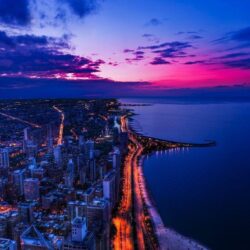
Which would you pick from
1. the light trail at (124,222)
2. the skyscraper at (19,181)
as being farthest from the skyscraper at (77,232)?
the skyscraper at (19,181)

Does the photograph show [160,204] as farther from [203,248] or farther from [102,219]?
[102,219]

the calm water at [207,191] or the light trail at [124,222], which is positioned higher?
the light trail at [124,222]

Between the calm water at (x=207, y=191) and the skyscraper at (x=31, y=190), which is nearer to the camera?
the calm water at (x=207, y=191)

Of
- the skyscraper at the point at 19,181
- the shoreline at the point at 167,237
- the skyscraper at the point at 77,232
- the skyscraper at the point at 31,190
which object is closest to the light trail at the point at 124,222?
the shoreline at the point at 167,237

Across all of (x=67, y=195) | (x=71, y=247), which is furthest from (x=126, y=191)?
(x=71, y=247)

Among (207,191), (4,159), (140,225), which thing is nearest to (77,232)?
(140,225)

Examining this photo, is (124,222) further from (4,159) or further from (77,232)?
(4,159)

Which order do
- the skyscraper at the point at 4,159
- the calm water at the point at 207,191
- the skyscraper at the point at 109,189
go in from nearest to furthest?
1. the calm water at the point at 207,191
2. the skyscraper at the point at 109,189
3. the skyscraper at the point at 4,159

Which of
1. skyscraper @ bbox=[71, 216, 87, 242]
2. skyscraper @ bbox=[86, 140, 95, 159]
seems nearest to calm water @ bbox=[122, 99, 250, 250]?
skyscraper @ bbox=[86, 140, 95, 159]

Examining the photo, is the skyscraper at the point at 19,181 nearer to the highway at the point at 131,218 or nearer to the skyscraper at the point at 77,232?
the highway at the point at 131,218

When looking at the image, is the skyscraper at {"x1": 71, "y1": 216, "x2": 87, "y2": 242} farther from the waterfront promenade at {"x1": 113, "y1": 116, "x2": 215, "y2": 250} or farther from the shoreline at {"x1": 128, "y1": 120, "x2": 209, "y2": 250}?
the shoreline at {"x1": 128, "y1": 120, "x2": 209, "y2": 250}

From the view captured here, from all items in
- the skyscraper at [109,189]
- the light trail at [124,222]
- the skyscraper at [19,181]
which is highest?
the skyscraper at [109,189]

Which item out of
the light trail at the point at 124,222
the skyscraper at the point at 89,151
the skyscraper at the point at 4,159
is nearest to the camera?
the light trail at the point at 124,222
